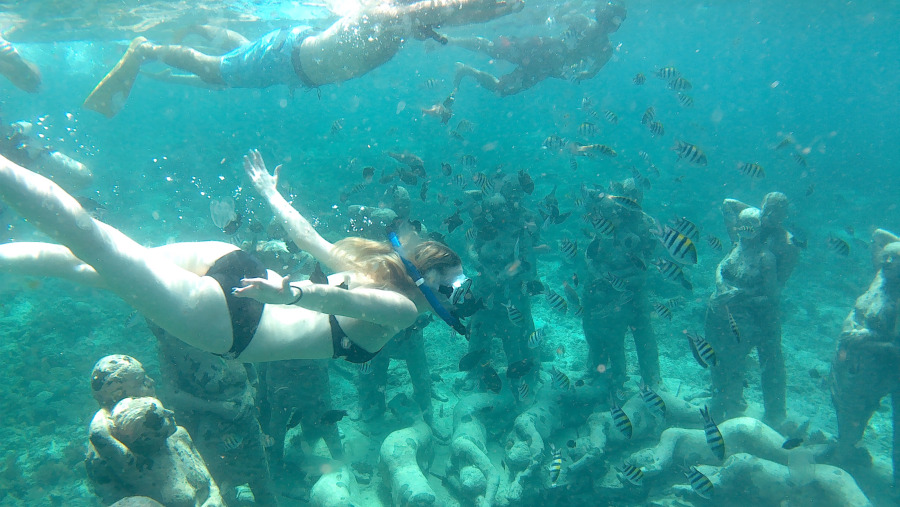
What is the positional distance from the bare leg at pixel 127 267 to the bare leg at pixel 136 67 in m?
8.12

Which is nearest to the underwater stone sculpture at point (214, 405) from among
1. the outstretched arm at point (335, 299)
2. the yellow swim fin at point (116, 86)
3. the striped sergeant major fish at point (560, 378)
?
the outstretched arm at point (335, 299)

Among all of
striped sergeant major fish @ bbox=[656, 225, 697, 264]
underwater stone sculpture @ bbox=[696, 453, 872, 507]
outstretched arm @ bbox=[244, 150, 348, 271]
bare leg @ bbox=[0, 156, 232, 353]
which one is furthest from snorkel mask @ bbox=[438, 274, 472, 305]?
underwater stone sculpture @ bbox=[696, 453, 872, 507]

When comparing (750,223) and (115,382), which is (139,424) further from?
(750,223)

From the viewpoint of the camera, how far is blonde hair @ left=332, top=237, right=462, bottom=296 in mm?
3125

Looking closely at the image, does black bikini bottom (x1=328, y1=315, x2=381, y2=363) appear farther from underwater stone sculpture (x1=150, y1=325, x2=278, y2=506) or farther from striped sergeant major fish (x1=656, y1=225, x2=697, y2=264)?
striped sergeant major fish (x1=656, y1=225, x2=697, y2=264)

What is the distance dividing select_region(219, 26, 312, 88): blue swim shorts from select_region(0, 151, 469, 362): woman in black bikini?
19.4 feet

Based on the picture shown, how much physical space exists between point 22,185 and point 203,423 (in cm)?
322

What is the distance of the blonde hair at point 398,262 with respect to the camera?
312cm

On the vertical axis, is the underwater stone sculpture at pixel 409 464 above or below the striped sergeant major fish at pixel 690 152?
below

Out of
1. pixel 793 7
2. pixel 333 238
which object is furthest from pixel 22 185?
pixel 793 7

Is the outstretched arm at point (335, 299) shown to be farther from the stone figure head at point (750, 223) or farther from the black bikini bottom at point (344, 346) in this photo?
the stone figure head at point (750, 223)

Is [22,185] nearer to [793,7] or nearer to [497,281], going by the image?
[497,281]

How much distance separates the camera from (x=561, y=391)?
7277 mm

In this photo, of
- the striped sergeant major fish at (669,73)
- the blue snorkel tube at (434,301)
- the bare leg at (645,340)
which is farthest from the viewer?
the striped sergeant major fish at (669,73)
